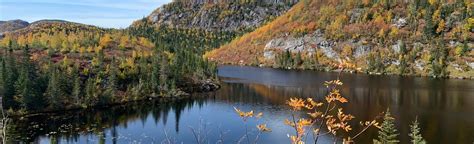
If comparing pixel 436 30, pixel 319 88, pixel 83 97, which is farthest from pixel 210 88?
pixel 436 30

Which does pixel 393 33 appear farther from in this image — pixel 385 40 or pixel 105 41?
pixel 105 41

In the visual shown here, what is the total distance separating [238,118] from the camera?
61812 mm

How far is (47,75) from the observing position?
241ft

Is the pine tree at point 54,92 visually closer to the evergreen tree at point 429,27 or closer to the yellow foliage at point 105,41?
the yellow foliage at point 105,41

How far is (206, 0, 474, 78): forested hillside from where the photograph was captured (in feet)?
446

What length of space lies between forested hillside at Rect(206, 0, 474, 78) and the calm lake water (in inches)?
1506

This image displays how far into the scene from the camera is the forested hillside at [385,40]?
136000mm

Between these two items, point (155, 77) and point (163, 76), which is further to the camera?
point (163, 76)

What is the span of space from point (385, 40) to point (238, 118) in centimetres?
11195

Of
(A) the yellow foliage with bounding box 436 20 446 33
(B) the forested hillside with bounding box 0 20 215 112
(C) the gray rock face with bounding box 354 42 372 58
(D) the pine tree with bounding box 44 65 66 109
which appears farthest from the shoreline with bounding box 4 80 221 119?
(A) the yellow foliage with bounding box 436 20 446 33

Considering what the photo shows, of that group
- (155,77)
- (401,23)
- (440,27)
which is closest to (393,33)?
(401,23)

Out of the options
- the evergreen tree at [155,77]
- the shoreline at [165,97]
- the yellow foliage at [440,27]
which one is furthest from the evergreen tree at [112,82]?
the yellow foliage at [440,27]

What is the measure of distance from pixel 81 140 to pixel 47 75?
29.3 meters

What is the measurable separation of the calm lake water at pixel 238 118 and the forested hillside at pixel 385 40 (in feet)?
126
